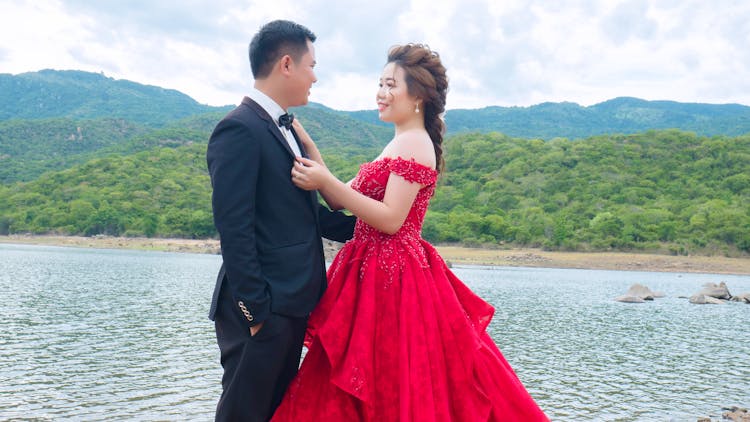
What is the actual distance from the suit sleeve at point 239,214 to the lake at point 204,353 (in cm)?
591

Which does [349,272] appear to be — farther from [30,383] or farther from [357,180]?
[30,383]

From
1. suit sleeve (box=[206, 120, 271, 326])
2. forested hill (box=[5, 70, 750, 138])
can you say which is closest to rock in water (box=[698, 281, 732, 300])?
suit sleeve (box=[206, 120, 271, 326])

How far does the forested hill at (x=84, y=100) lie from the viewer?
141m

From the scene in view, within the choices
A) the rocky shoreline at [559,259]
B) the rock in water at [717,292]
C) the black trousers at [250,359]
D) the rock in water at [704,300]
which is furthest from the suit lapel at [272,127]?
the rocky shoreline at [559,259]

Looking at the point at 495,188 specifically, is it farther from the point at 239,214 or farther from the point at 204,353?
the point at 239,214

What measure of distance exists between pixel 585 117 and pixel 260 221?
182018mm

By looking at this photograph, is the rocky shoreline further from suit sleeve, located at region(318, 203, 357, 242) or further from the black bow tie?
the black bow tie

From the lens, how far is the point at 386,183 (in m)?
3.33

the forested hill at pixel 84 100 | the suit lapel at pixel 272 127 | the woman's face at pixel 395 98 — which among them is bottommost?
the suit lapel at pixel 272 127

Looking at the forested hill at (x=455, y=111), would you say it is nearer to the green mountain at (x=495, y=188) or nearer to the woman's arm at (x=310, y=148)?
the green mountain at (x=495, y=188)

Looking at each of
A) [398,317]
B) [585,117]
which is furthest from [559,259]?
[585,117]

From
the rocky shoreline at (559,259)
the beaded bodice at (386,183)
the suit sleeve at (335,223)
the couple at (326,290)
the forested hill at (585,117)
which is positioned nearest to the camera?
the couple at (326,290)

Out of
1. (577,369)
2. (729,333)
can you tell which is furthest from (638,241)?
(577,369)

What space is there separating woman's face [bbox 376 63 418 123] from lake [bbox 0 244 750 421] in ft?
19.1
